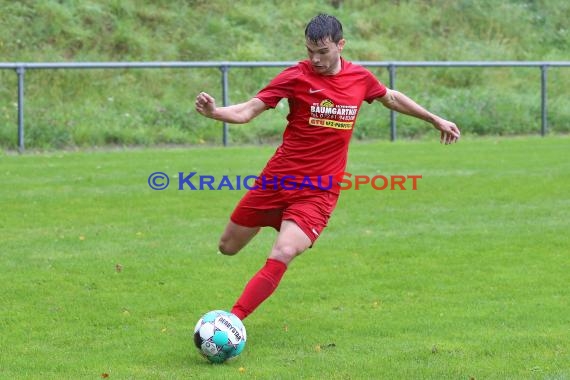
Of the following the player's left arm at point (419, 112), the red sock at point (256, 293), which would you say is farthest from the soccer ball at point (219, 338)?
the player's left arm at point (419, 112)

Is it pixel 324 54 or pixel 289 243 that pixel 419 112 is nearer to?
pixel 324 54

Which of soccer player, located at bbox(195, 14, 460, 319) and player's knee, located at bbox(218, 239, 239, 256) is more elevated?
soccer player, located at bbox(195, 14, 460, 319)

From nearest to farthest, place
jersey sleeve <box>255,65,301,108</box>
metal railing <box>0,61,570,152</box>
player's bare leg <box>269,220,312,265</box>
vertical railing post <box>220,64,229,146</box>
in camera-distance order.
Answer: player's bare leg <box>269,220,312,265</box> < jersey sleeve <box>255,65,301,108</box> < metal railing <box>0,61,570,152</box> < vertical railing post <box>220,64,229,146</box>

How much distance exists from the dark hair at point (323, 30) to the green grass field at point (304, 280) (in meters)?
1.95

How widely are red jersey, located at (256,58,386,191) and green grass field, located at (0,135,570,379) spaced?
1100 millimetres

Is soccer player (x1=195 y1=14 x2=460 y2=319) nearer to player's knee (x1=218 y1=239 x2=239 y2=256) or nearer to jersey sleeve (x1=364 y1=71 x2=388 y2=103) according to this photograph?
jersey sleeve (x1=364 y1=71 x2=388 y2=103)

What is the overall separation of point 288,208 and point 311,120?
0.61m

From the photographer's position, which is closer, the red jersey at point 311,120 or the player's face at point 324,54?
the player's face at point 324,54

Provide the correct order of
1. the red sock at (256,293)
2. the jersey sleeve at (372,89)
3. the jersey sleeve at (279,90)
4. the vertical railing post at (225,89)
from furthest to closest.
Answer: the vertical railing post at (225,89)
the jersey sleeve at (372,89)
the jersey sleeve at (279,90)
the red sock at (256,293)

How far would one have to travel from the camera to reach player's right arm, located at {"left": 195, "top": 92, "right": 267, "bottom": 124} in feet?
22.2

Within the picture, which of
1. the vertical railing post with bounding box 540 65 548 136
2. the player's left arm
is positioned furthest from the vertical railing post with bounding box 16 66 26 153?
the player's left arm

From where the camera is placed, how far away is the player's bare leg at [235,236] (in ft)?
25.7

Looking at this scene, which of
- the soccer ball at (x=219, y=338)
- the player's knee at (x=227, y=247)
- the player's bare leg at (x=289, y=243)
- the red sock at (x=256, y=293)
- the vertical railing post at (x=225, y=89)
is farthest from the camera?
the vertical railing post at (x=225, y=89)

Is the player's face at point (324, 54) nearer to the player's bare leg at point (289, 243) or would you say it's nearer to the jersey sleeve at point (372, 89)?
the jersey sleeve at point (372, 89)
